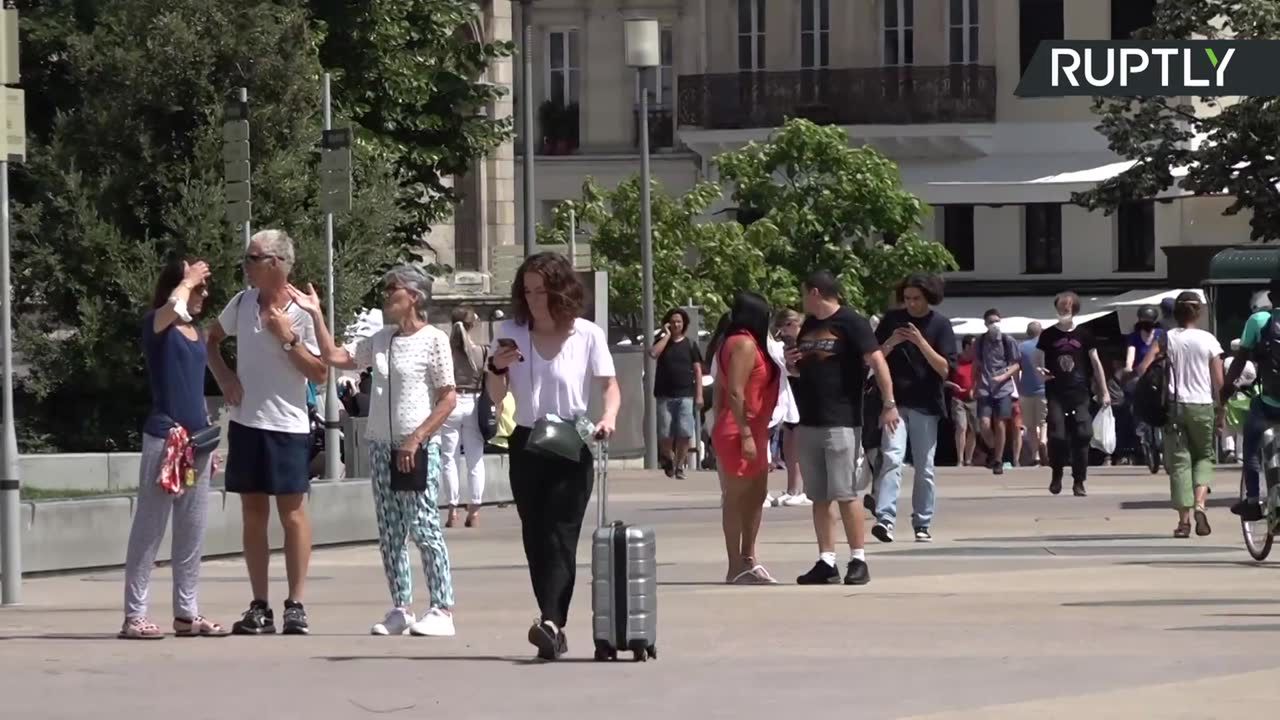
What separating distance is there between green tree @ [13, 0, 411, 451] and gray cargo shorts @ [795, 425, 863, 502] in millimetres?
10654

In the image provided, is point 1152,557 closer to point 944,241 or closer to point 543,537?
point 543,537

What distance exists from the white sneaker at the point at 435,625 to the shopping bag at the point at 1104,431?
1789 centimetres

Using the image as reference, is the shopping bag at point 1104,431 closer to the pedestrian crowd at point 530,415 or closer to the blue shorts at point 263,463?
the pedestrian crowd at point 530,415

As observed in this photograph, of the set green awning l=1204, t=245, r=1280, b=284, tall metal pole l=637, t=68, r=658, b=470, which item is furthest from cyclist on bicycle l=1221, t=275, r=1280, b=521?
green awning l=1204, t=245, r=1280, b=284

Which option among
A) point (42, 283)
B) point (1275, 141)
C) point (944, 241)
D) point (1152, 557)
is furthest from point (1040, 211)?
point (1152, 557)

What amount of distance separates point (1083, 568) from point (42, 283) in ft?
40.3

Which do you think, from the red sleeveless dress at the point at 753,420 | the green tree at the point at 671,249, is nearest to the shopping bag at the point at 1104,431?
the red sleeveless dress at the point at 753,420

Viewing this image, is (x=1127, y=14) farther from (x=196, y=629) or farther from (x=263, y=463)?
(x=196, y=629)

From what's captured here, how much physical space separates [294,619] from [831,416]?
4212 mm

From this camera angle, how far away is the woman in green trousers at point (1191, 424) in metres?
20.9

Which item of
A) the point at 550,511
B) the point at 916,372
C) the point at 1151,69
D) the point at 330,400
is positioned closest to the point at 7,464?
the point at 550,511

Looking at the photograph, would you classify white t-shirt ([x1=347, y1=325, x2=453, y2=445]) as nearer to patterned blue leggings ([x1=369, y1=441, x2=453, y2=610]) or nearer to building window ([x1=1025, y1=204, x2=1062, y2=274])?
patterned blue leggings ([x1=369, y1=441, x2=453, y2=610])

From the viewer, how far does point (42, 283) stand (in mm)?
27594

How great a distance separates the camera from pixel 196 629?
46.4 ft
